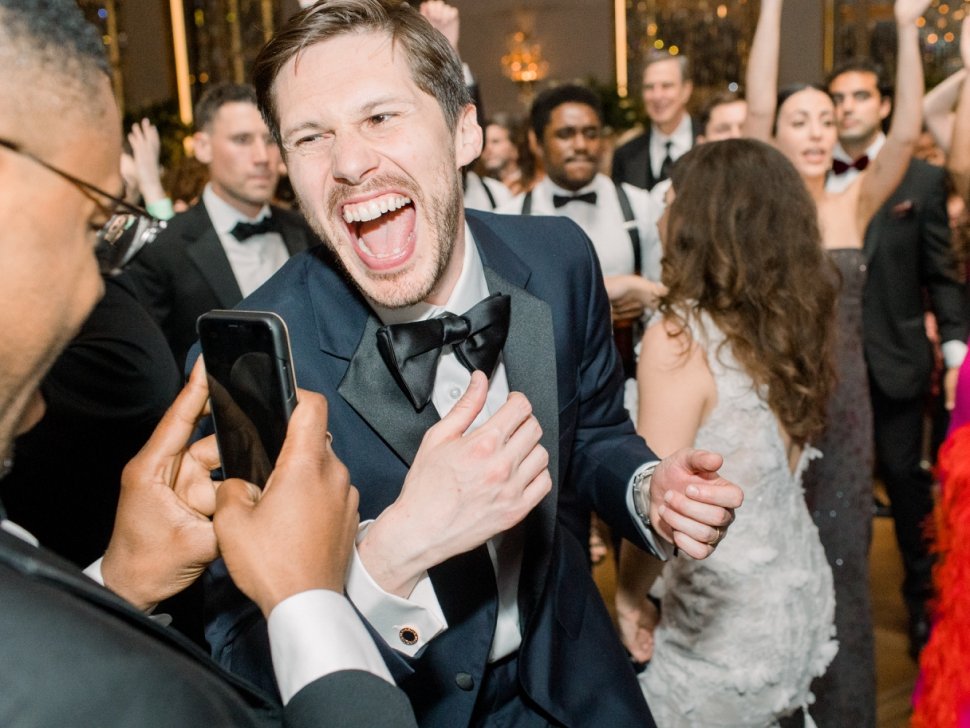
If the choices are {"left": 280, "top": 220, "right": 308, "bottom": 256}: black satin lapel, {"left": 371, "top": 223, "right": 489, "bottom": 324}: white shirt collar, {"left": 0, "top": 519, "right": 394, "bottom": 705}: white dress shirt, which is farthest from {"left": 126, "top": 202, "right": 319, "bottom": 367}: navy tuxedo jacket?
{"left": 0, "top": 519, "right": 394, "bottom": 705}: white dress shirt

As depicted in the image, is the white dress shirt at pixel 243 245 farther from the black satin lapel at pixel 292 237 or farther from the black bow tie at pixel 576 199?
the black bow tie at pixel 576 199

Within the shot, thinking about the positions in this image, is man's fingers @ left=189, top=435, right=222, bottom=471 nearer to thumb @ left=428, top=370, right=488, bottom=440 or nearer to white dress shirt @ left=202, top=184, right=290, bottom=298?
thumb @ left=428, top=370, right=488, bottom=440

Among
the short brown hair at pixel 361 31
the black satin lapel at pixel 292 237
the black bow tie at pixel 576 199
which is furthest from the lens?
the black bow tie at pixel 576 199

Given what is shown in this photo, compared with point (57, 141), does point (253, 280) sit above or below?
below

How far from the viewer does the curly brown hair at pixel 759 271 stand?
6.61 ft

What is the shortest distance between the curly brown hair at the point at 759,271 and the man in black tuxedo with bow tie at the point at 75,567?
4.07ft

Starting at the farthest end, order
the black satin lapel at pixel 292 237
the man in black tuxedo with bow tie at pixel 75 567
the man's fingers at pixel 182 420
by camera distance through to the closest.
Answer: the black satin lapel at pixel 292 237 < the man's fingers at pixel 182 420 < the man in black tuxedo with bow tie at pixel 75 567

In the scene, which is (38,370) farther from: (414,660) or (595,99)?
(595,99)

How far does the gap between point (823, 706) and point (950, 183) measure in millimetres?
2193

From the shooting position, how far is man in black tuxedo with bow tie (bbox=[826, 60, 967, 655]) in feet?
11.5

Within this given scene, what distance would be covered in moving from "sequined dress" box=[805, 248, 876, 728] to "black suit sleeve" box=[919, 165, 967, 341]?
65 centimetres

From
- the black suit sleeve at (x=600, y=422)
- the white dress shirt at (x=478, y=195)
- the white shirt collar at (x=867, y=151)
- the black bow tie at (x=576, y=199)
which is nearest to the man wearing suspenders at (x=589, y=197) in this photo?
the black bow tie at (x=576, y=199)

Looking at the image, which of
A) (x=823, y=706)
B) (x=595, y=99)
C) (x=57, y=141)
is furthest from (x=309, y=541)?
(x=595, y=99)

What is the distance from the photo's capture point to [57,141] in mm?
791
